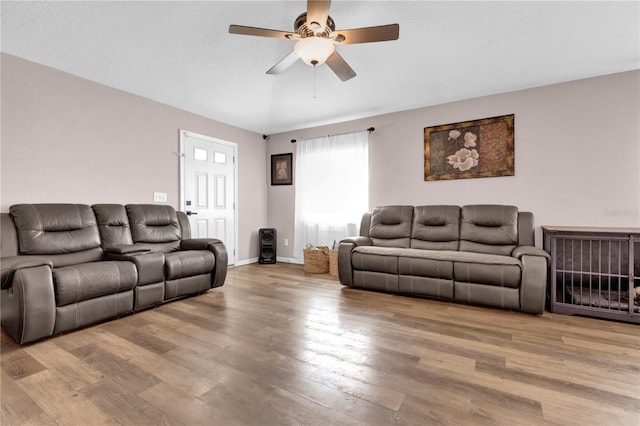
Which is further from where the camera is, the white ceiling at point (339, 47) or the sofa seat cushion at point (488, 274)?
the sofa seat cushion at point (488, 274)

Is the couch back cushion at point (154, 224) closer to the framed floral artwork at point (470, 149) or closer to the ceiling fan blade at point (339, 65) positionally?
the ceiling fan blade at point (339, 65)

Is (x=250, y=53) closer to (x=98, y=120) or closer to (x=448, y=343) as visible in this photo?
(x=98, y=120)

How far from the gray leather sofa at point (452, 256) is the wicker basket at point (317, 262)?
0.74m

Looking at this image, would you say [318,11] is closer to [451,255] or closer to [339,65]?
[339,65]

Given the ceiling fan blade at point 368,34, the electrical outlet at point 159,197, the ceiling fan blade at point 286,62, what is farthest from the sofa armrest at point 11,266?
the ceiling fan blade at point 368,34

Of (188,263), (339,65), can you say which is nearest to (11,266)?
(188,263)

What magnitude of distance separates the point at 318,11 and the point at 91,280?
107 inches

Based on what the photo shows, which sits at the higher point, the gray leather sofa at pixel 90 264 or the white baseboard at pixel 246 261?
the gray leather sofa at pixel 90 264

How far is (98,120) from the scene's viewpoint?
11.0ft

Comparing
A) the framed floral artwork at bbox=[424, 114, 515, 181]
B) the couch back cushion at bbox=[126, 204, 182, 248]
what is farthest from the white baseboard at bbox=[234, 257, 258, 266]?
the framed floral artwork at bbox=[424, 114, 515, 181]

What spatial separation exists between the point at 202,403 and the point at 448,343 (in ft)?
5.50

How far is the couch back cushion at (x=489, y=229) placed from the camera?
3.35 m

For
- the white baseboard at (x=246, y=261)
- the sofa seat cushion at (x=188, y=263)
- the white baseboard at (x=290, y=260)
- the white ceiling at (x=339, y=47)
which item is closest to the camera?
the white ceiling at (x=339, y=47)

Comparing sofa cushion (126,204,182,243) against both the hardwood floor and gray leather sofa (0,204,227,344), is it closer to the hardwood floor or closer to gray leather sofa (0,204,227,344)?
gray leather sofa (0,204,227,344)
